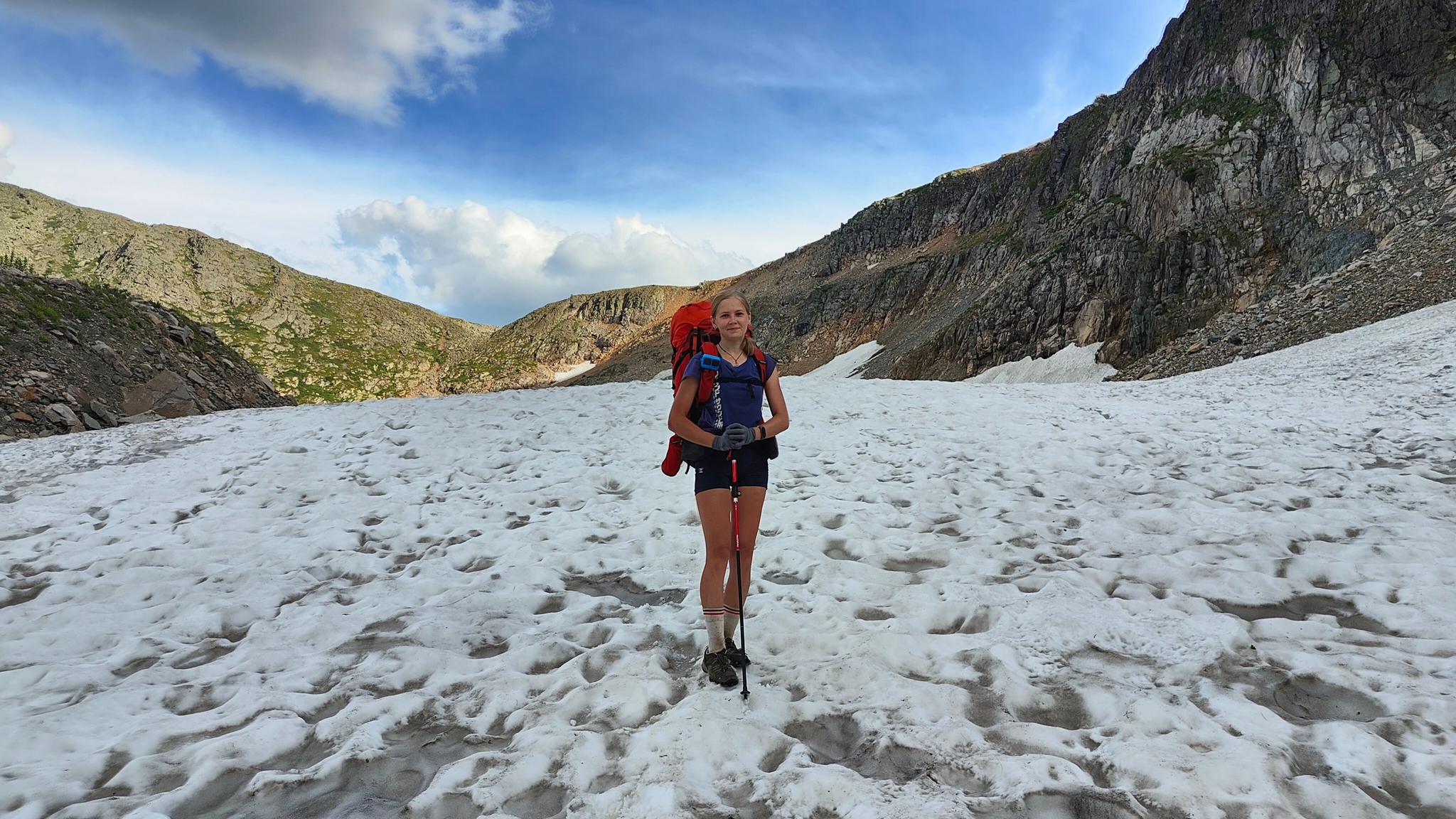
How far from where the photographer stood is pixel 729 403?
4242mm

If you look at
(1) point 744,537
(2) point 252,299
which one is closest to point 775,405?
(1) point 744,537

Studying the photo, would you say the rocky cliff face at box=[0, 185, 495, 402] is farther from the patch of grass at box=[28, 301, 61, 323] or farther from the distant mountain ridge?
the patch of grass at box=[28, 301, 61, 323]

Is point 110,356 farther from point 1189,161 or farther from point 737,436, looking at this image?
point 1189,161

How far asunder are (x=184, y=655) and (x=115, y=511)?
5.02 meters

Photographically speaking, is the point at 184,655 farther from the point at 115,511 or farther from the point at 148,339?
the point at 148,339

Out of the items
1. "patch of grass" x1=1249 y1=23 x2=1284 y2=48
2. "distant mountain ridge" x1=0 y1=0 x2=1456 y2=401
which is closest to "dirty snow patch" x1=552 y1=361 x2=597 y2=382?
"distant mountain ridge" x1=0 y1=0 x2=1456 y2=401

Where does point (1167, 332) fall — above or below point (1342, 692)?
above

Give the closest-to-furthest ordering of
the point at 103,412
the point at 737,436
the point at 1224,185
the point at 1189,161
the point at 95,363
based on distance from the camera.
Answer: the point at 737,436 → the point at 103,412 → the point at 95,363 → the point at 1224,185 → the point at 1189,161

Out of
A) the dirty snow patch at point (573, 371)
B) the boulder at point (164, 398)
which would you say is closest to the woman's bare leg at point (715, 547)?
the boulder at point (164, 398)

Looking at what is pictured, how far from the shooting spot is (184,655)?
4996 millimetres

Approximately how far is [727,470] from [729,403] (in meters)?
0.47

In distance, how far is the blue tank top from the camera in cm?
424

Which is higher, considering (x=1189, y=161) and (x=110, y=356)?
(x=1189, y=161)

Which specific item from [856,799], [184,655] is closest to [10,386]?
[184,655]
